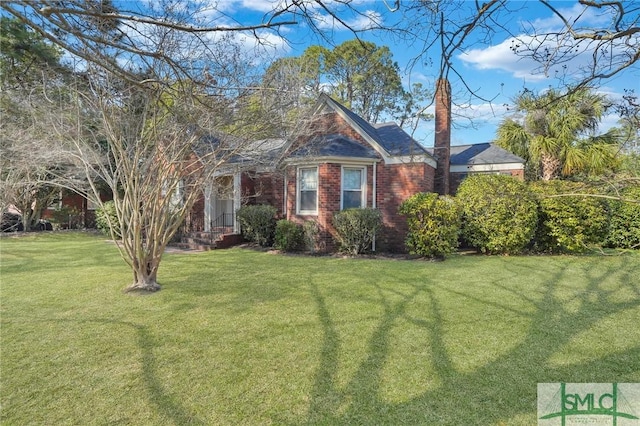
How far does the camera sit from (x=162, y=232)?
6.91 m

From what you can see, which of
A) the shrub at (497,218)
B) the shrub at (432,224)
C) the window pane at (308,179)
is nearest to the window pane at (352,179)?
the window pane at (308,179)

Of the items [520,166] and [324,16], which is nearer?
[324,16]

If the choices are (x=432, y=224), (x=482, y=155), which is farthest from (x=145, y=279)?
(x=482, y=155)

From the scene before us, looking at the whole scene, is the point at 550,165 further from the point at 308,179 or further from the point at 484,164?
the point at 308,179

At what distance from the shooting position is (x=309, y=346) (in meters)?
4.25

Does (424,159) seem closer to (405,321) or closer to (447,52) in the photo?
(405,321)

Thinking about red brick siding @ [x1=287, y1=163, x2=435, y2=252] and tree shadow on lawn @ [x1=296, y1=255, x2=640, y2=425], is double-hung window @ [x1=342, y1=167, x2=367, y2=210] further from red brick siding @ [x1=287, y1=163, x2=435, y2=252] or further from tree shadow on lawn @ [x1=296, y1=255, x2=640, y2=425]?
tree shadow on lawn @ [x1=296, y1=255, x2=640, y2=425]

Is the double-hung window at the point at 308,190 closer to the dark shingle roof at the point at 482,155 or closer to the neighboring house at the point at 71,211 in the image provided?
the dark shingle roof at the point at 482,155

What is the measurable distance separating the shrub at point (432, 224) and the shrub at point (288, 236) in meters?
3.69

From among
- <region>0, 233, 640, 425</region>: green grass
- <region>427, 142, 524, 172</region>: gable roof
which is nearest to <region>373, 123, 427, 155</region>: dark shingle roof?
<region>427, 142, 524, 172</region>: gable roof

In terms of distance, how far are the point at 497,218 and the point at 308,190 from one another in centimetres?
605

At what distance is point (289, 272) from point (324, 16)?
6.29 meters

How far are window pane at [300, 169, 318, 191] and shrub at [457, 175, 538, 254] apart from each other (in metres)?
4.72

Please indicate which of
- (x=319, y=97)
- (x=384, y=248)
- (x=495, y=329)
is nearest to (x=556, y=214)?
(x=384, y=248)
